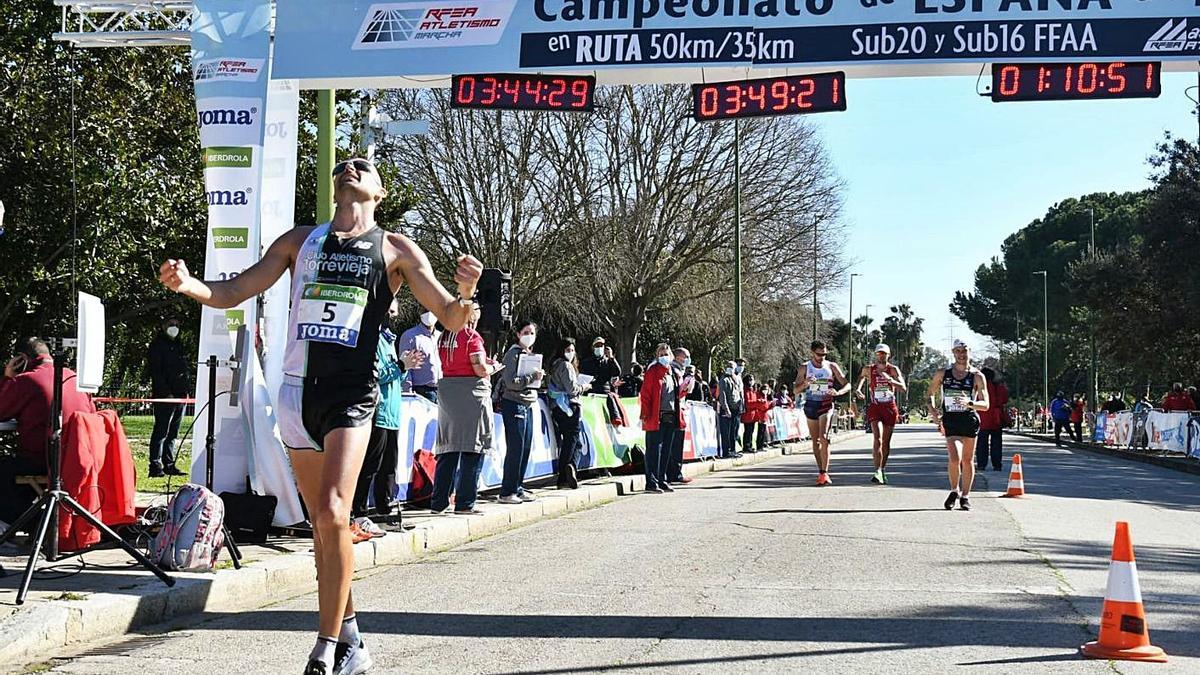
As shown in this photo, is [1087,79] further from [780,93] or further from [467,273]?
[467,273]

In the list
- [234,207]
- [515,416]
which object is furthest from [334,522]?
[515,416]

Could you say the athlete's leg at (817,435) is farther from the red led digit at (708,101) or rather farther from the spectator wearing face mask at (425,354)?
the spectator wearing face mask at (425,354)

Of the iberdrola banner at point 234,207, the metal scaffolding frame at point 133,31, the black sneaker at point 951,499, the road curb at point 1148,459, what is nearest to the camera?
the iberdrola banner at point 234,207

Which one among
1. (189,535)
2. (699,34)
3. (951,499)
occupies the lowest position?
(951,499)

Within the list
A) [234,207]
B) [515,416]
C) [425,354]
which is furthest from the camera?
[515,416]

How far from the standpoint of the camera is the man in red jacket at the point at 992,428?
72.2 ft

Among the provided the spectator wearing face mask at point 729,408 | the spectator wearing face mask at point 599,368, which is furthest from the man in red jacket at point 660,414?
the spectator wearing face mask at point 729,408

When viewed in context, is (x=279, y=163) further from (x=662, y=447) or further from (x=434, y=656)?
(x=662, y=447)

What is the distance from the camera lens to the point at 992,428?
73.1 feet

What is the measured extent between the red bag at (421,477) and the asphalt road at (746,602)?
110 centimetres

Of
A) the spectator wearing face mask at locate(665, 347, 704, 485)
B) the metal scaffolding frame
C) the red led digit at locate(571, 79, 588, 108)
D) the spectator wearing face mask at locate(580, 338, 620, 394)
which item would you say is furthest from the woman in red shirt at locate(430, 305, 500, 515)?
the spectator wearing face mask at locate(580, 338, 620, 394)

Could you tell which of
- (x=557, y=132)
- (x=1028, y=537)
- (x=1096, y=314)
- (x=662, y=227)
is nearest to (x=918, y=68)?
(x=1028, y=537)

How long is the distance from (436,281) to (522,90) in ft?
24.6

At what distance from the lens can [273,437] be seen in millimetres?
9422
